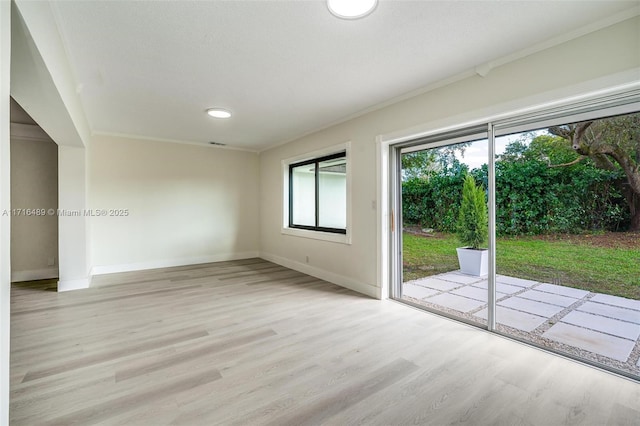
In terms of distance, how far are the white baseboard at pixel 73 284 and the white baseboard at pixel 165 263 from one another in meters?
0.73

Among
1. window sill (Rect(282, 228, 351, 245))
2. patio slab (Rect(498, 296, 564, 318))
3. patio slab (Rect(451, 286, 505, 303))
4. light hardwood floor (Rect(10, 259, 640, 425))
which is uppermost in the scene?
window sill (Rect(282, 228, 351, 245))

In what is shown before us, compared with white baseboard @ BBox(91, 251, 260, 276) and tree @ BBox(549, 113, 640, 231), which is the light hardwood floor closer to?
tree @ BBox(549, 113, 640, 231)

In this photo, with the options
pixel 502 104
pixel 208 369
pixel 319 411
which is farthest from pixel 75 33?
pixel 502 104

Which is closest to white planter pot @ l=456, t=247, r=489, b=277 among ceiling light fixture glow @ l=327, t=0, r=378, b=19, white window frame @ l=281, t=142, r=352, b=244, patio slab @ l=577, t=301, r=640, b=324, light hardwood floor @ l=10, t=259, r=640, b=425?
light hardwood floor @ l=10, t=259, r=640, b=425

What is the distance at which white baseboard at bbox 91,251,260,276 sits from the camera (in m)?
4.94

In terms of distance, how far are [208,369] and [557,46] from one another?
11.6 feet

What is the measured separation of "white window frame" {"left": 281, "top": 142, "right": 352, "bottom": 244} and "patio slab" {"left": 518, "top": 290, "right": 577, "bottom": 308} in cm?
210

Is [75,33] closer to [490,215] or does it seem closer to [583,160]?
[490,215]

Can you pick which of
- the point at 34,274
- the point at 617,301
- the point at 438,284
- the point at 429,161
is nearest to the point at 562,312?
the point at 617,301

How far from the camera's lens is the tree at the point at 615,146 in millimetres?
2035

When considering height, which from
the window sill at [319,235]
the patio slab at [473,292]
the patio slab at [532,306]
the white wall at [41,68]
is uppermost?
the white wall at [41,68]

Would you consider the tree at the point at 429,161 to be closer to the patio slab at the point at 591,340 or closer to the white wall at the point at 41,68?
the patio slab at the point at 591,340

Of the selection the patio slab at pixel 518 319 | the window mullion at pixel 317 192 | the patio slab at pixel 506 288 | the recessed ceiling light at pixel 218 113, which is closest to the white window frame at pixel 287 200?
the window mullion at pixel 317 192

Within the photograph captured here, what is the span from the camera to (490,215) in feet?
8.86
